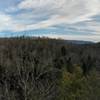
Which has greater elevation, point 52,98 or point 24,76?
point 24,76

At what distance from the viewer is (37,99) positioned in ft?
49.2

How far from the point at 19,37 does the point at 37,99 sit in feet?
382

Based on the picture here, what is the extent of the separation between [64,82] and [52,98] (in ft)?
19.4

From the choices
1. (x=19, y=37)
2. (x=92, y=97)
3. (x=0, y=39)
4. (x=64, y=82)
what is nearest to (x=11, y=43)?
(x=0, y=39)

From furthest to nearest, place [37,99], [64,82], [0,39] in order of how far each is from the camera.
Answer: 1. [0,39]
2. [64,82]
3. [37,99]

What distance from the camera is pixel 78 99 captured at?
21.8 metres

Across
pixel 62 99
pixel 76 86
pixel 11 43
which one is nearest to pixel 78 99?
pixel 62 99

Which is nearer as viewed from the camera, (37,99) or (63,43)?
(37,99)

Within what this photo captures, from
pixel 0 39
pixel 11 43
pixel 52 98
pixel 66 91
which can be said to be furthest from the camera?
pixel 0 39

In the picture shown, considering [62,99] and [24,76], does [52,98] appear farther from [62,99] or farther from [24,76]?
[24,76]

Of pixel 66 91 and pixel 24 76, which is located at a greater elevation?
pixel 24 76

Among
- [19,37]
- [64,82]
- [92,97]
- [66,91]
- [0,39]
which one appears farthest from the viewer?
[19,37]

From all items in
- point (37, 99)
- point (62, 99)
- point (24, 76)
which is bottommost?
point (62, 99)

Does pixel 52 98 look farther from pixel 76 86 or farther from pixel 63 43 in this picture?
pixel 63 43
